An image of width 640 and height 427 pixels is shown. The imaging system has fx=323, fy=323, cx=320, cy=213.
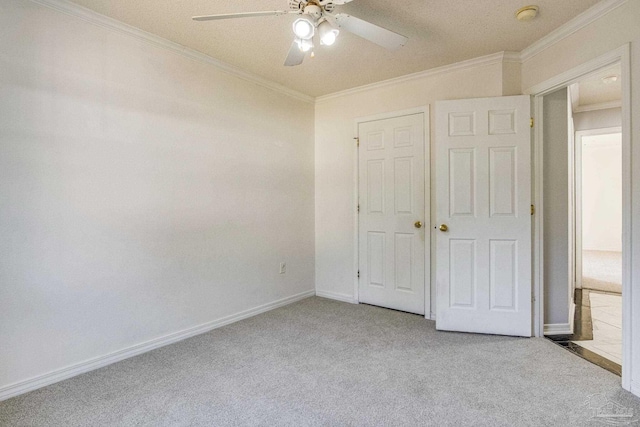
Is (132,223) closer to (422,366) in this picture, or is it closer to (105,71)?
(105,71)

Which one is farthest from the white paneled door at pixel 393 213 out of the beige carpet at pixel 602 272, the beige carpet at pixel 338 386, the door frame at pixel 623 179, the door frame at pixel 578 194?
the beige carpet at pixel 602 272

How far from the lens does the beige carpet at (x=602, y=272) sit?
14.5ft

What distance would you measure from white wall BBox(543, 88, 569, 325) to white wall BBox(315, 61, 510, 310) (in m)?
1.14

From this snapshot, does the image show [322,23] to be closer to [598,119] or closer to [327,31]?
[327,31]

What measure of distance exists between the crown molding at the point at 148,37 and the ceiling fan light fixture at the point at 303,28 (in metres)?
1.52

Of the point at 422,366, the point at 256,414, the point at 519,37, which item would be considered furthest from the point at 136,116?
the point at 519,37

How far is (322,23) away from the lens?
1.75 metres

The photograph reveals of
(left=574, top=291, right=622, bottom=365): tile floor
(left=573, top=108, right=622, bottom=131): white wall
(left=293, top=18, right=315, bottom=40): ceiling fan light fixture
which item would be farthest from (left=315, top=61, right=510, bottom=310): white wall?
(left=573, top=108, right=622, bottom=131): white wall

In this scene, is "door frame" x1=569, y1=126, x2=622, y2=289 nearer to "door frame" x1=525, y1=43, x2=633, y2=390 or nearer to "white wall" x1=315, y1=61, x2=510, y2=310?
"door frame" x1=525, y1=43, x2=633, y2=390

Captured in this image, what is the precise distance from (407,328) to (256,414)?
5.53ft

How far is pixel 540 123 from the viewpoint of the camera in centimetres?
278

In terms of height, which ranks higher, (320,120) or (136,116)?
(320,120)

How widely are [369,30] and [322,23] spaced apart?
0.28 metres

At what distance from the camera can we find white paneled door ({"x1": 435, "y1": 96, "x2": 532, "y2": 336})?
2.75m
